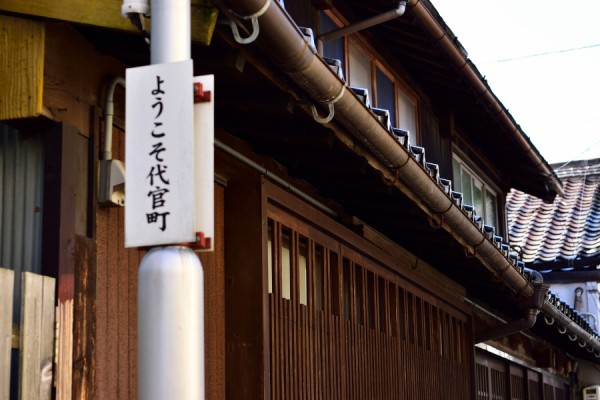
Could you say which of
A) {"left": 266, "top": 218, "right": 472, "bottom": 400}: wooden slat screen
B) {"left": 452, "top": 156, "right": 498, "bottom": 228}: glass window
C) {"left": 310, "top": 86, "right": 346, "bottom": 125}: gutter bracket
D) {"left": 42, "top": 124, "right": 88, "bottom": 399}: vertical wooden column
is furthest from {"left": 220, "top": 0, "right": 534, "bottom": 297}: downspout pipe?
{"left": 452, "top": 156, "right": 498, "bottom": 228}: glass window

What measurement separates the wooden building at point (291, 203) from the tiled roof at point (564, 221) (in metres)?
8.88

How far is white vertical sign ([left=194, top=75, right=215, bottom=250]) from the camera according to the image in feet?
15.6

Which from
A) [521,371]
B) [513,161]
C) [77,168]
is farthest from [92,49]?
[521,371]

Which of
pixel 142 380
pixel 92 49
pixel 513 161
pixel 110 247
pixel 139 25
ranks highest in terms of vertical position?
pixel 513 161

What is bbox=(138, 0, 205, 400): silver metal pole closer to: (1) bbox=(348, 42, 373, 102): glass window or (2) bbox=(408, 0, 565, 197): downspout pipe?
(2) bbox=(408, 0, 565, 197): downspout pipe

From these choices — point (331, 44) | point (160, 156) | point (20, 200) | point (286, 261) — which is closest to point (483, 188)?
point (331, 44)

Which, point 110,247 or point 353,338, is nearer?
point 110,247

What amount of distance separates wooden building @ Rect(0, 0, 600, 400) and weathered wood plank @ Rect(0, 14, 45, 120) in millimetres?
13

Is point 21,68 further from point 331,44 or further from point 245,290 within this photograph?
point 331,44

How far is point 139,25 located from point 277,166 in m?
5.01

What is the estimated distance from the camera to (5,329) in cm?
631

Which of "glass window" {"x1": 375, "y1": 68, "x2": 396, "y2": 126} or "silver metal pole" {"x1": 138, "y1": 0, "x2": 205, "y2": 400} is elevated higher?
"glass window" {"x1": 375, "y1": 68, "x2": 396, "y2": 126}

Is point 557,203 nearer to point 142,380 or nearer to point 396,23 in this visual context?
point 396,23

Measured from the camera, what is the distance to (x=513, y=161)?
785 inches
